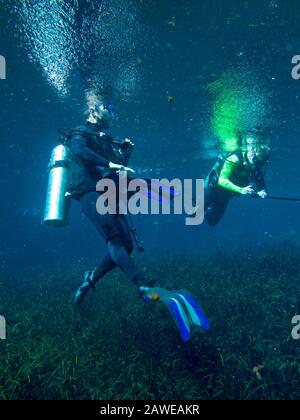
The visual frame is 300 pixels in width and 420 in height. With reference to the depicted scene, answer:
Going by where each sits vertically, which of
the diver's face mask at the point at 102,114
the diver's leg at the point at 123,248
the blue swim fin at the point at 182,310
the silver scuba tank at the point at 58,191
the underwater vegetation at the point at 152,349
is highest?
the diver's face mask at the point at 102,114

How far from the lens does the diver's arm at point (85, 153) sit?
548cm

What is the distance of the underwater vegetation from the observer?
4656 mm

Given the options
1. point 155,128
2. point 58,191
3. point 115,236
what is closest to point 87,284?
point 115,236

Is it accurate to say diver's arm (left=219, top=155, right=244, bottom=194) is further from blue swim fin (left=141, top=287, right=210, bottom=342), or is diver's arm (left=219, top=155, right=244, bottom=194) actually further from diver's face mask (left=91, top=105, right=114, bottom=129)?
blue swim fin (left=141, top=287, right=210, bottom=342)

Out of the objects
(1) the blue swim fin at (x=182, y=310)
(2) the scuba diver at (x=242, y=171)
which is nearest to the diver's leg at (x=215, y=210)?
(2) the scuba diver at (x=242, y=171)

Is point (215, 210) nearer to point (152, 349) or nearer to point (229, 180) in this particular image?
point (229, 180)

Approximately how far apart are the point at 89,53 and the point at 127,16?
2.12 m

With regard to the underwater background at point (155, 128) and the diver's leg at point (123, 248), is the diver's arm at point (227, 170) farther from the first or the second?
the diver's leg at point (123, 248)

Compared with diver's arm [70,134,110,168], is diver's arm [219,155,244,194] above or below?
above

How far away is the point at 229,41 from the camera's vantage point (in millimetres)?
8641

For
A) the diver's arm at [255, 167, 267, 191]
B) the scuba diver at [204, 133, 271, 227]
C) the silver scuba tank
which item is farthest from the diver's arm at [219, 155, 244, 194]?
the silver scuba tank

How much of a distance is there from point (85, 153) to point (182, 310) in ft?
11.0

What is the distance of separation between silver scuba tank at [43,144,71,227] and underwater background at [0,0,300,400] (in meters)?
2.60
